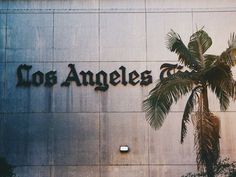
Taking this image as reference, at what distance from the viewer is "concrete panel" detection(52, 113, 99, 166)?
21281 millimetres

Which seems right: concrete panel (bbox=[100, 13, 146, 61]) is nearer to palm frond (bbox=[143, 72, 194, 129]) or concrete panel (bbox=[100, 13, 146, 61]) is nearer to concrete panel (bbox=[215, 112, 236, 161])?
concrete panel (bbox=[215, 112, 236, 161])

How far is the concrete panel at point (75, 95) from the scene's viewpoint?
21.7 meters

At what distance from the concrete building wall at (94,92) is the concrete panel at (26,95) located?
0.13ft

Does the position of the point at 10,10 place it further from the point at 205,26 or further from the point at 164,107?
the point at 164,107

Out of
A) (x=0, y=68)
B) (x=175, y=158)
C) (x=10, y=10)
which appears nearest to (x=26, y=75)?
(x=0, y=68)

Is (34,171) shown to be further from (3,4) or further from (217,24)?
(217,24)

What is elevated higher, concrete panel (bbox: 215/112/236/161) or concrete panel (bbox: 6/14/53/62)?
concrete panel (bbox: 6/14/53/62)

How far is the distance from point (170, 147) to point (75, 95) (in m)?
4.13

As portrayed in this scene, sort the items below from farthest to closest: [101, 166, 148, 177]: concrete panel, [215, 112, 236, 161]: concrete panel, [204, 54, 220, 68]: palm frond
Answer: [215, 112, 236, 161]: concrete panel, [101, 166, 148, 177]: concrete panel, [204, 54, 220, 68]: palm frond

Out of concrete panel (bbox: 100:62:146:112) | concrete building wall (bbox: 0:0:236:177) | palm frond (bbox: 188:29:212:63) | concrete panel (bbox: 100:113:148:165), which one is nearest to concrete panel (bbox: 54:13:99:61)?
concrete building wall (bbox: 0:0:236:177)

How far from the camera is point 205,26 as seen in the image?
2217 centimetres

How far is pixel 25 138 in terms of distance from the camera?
21484mm

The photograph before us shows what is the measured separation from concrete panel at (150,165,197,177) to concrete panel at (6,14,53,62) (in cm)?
586

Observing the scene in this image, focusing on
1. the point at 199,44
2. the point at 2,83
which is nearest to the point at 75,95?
the point at 2,83
